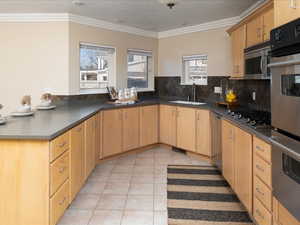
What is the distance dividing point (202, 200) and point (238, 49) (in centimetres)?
200

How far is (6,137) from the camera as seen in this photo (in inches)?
74.5

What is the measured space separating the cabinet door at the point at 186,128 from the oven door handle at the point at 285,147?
2.47 metres

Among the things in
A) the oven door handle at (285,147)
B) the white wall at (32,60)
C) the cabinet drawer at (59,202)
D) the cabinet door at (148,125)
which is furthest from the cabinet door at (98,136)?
the oven door handle at (285,147)

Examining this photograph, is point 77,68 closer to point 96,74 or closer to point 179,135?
point 96,74

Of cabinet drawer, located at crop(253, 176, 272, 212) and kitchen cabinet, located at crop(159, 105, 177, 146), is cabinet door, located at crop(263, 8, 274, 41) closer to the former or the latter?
cabinet drawer, located at crop(253, 176, 272, 212)

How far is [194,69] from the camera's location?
5.15 metres

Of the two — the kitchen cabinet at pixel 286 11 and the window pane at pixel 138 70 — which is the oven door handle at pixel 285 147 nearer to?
the kitchen cabinet at pixel 286 11

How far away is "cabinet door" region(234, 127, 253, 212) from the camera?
2293 mm

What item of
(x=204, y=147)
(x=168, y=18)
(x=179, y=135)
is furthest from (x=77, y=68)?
(x=204, y=147)

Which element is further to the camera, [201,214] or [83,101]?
[83,101]

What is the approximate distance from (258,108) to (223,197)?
1285 mm

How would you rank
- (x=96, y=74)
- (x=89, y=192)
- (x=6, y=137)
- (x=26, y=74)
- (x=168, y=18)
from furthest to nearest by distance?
(x=96, y=74)
(x=168, y=18)
(x=26, y=74)
(x=89, y=192)
(x=6, y=137)

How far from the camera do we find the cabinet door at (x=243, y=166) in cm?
229

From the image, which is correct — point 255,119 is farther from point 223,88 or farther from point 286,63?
point 223,88
